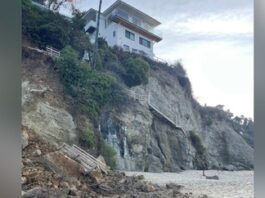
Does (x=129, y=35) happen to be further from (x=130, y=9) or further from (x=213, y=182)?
(x=213, y=182)

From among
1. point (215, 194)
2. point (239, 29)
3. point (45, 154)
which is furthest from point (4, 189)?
point (239, 29)

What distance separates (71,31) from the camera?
2143mm

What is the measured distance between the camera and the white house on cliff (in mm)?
2131

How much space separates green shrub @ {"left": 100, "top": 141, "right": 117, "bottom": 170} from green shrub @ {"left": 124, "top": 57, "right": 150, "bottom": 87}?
0.39 metres

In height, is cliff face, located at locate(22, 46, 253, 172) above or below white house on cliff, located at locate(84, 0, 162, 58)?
below

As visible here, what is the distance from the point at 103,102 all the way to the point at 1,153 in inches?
25.4

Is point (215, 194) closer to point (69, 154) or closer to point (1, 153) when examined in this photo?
point (69, 154)

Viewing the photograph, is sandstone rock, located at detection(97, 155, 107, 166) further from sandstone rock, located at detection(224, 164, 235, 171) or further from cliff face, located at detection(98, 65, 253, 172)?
sandstone rock, located at detection(224, 164, 235, 171)

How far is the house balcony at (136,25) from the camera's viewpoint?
2115 mm

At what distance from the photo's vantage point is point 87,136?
2092 mm

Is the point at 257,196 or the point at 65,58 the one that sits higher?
the point at 65,58

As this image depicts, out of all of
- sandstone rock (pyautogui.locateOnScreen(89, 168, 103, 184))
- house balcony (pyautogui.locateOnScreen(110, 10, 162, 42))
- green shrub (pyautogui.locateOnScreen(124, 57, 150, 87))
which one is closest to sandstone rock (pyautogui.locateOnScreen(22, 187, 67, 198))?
sandstone rock (pyautogui.locateOnScreen(89, 168, 103, 184))

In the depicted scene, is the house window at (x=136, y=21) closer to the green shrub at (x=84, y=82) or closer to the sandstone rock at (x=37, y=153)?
the green shrub at (x=84, y=82)

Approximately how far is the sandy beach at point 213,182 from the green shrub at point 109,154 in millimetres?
103
